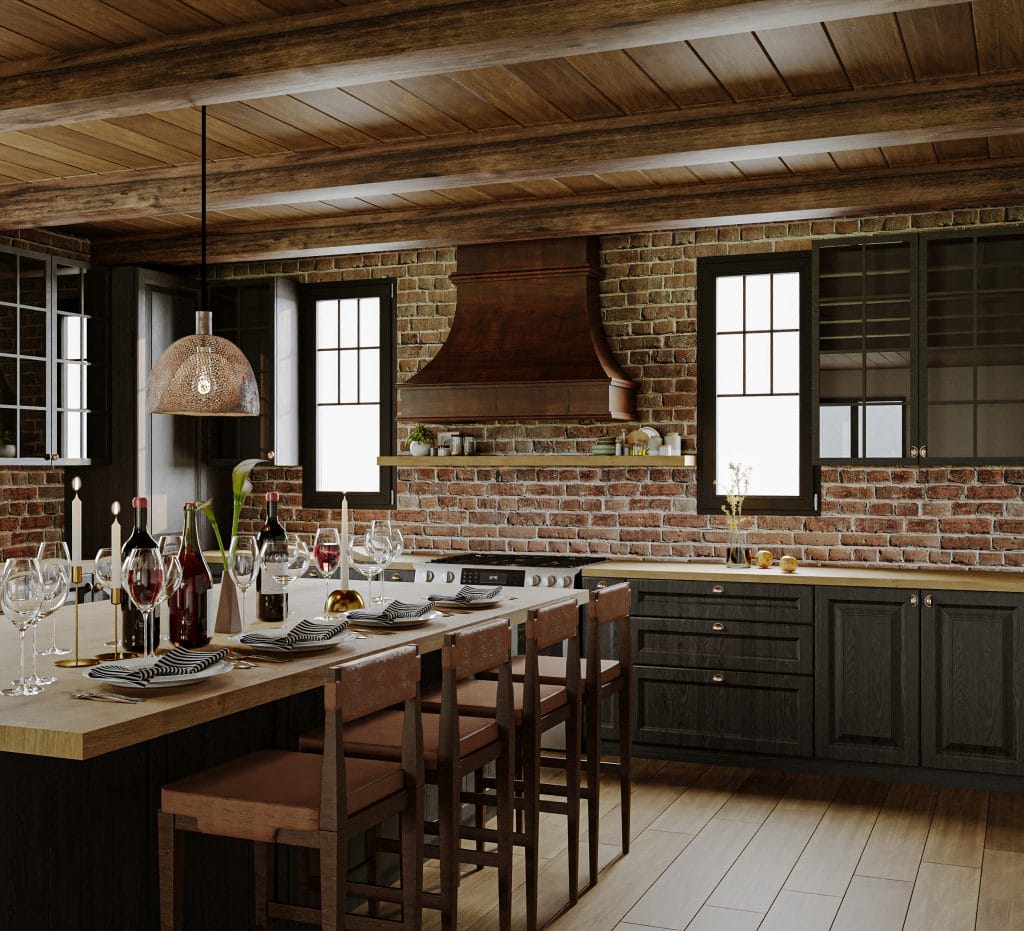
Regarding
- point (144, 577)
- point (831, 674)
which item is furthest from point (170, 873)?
point (831, 674)

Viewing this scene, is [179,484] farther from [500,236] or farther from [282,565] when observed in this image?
[282,565]

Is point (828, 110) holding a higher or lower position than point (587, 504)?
higher

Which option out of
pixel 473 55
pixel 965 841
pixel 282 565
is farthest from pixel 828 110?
pixel 965 841

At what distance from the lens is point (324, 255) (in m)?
6.49

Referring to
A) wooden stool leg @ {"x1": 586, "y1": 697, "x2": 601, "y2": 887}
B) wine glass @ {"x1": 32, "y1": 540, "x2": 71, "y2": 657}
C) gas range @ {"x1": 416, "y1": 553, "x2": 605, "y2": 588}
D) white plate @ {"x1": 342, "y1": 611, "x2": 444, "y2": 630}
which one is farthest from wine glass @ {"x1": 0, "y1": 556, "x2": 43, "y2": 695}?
gas range @ {"x1": 416, "y1": 553, "x2": 605, "y2": 588}

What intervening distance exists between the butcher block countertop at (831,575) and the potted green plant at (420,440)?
1.31 metres

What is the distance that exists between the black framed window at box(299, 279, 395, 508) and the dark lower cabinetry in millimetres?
1877

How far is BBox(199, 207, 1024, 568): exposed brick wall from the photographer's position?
5.65 metres

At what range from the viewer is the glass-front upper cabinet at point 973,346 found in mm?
5320

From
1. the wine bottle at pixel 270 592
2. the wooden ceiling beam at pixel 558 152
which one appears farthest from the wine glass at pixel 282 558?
the wooden ceiling beam at pixel 558 152

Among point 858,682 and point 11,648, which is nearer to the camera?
point 11,648

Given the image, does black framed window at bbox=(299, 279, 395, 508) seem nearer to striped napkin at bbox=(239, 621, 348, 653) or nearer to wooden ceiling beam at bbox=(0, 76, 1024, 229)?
wooden ceiling beam at bbox=(0, 76, 1024, 229)

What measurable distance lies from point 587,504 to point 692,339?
3.56 ft

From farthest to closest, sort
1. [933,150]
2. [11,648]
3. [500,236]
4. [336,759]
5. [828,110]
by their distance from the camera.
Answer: [500,236] < [933,150] < [828,110] < [11,648] < [336,759]
